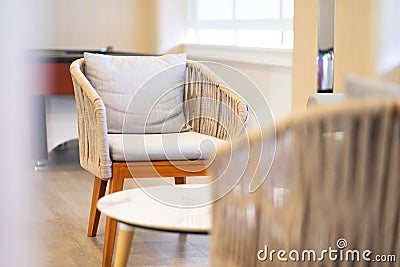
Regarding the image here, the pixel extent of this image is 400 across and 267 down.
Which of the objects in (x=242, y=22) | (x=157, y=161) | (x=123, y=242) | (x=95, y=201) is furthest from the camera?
(x=242, y=22)

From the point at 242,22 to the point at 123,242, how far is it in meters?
3.15

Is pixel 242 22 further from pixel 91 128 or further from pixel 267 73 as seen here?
pixel 91 128

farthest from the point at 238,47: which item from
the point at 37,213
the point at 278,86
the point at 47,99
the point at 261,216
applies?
the point at 261,216

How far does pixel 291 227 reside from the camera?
46.9 inches

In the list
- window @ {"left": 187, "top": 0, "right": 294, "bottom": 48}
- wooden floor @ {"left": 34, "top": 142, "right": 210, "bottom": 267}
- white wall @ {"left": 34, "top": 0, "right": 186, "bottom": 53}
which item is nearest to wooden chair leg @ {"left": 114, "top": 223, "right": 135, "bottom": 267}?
wooden floor @ {"left": 34, "top": 142, "right": 210, "bottom": 267}

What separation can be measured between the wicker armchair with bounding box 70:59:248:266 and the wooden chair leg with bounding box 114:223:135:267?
52 cm

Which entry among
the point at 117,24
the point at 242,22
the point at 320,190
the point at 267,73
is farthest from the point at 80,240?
the point at 117,24

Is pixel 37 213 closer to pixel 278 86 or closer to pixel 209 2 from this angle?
pixel 278 86

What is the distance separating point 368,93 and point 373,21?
247 centimetres

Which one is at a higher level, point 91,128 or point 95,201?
point 91,128

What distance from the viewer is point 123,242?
6.76 feet

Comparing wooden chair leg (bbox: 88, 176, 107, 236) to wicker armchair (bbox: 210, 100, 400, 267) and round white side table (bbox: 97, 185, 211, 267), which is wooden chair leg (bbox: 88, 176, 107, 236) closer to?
round white side table (bbox: 97, 185, 211, 267)

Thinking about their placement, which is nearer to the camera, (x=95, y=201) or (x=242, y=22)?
(x=95, y=201)

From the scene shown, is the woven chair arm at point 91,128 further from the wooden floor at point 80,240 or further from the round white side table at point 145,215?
the round white side table at point 145,215
